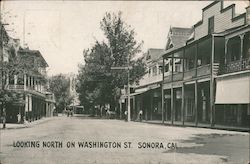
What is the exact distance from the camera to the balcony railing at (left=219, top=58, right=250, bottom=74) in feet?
64.8

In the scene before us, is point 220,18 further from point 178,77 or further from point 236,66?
point 236,66

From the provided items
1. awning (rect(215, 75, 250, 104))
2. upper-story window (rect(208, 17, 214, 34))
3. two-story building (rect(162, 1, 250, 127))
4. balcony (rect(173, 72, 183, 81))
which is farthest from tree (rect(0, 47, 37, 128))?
upper-story window (rect(208, 17, 214, 34))

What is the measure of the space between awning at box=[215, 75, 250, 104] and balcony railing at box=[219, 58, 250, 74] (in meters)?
0.62

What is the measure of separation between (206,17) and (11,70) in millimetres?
13106

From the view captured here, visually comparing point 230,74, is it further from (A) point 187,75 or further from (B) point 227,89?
(A) point 187,75

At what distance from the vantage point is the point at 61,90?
80.7 meters

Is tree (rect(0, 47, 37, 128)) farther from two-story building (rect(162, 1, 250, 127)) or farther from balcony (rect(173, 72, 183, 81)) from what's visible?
balcony (rect(173, 72, 183, 81))

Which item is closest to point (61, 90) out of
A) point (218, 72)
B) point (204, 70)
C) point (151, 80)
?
point (151, 80)

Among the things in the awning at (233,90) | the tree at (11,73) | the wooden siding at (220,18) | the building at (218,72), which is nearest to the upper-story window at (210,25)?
the building at (218,72)

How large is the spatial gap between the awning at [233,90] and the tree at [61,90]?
56.6 m

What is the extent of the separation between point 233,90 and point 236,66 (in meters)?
1.71

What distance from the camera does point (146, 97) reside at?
40344 mm

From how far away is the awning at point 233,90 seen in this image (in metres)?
18.5

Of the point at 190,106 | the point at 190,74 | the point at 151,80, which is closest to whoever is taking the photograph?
the point at 190,74
